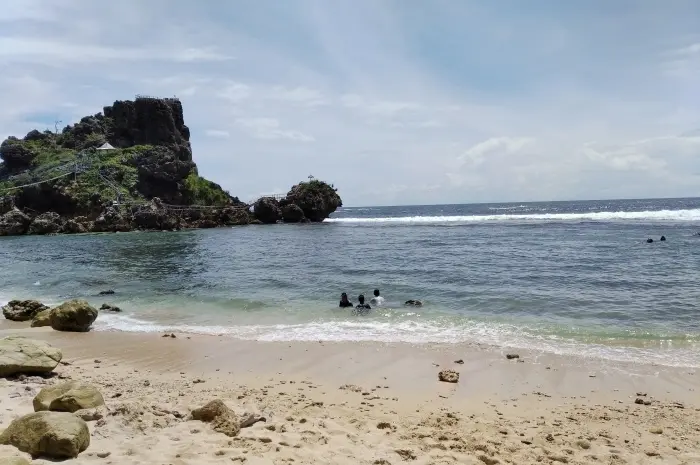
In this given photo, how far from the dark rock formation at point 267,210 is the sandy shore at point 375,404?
6793 centimetres

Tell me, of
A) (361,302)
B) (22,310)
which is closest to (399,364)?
(361,302)

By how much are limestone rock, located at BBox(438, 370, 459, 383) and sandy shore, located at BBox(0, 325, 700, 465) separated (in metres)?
0.21

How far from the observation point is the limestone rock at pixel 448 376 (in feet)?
33.6

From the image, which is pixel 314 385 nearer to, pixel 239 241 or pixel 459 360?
pixel 459 360

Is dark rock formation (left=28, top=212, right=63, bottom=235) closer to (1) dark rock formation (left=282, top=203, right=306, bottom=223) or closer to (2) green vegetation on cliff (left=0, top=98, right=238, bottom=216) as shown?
(2) green vegetation on cliff (left=0, top=98, right=238, bottom=216)

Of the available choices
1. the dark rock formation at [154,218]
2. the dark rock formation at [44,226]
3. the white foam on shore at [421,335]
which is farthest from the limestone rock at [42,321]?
the dark rock formation at [44,226]

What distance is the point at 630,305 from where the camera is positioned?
1708 centimetres

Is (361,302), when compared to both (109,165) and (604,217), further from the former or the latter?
(109,165)

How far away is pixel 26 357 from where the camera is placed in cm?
1023

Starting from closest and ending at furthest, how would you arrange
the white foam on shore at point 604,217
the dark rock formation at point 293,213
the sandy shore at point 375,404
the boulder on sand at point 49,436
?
1. the boulder on sand at point 49,436
2. the sandy shore at point 375,404
3. the white foam on shore at point 604,217
4. the dark rock formation at point 293,213

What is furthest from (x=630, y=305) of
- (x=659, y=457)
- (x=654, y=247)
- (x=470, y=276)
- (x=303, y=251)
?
(x=303, y=251)

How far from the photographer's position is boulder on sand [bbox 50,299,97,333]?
15398 mm

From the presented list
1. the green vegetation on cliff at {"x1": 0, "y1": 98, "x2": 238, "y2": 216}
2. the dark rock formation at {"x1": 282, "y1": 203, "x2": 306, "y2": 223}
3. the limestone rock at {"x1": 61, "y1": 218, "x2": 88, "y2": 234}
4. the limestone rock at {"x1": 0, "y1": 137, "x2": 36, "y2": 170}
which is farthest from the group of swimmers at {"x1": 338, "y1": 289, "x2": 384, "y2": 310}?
the limestone rock at {"x1": 0, "y1": 137, "x2": 36, "y2": 170}

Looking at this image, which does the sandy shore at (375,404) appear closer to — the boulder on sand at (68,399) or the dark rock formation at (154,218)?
the boulder on sand at (68,399)
